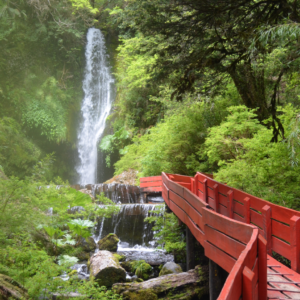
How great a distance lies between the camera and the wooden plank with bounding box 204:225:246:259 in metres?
3.38

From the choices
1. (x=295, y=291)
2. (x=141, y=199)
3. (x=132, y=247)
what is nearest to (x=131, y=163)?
(x=141, y=199)

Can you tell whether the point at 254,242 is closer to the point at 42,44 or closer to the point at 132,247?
the point at 132,247

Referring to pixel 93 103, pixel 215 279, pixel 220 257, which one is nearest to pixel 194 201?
pixel 215 279

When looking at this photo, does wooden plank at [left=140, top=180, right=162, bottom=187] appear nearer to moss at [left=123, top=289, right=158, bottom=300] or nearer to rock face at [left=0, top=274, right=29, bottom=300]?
moss at [left=123, top=289, right=158, bottom=300]

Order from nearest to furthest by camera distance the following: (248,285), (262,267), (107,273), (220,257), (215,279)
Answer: (248,285), (262,267), (220,257), (215,279), (107,273)

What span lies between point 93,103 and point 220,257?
21785 mm

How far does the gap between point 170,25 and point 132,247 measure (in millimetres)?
7377

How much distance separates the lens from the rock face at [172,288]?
5.28 m

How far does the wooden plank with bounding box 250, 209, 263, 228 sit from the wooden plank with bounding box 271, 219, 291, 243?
0.42m

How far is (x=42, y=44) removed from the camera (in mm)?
23531

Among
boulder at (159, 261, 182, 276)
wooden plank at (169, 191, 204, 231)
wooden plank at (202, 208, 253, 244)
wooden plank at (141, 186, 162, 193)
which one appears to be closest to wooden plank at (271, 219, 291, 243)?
wooden plank at (202, 208, 253, 244)

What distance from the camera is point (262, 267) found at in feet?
8.82

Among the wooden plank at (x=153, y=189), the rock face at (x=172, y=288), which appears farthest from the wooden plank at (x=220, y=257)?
the wooden plank at (x=153, y=189)

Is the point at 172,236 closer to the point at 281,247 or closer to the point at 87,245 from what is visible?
the point at 87,245
